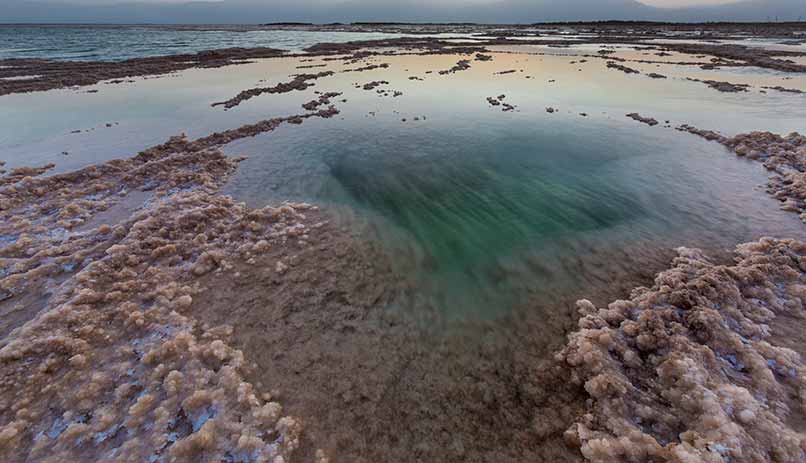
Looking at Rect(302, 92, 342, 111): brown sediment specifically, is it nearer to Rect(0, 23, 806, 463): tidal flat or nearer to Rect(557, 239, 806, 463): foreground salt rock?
Rect(0, 23, 806, 463): tidal flat

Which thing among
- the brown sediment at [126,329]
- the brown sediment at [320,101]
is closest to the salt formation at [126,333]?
the brown sediment at [126,329]

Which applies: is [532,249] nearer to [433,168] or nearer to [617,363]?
[617,363]

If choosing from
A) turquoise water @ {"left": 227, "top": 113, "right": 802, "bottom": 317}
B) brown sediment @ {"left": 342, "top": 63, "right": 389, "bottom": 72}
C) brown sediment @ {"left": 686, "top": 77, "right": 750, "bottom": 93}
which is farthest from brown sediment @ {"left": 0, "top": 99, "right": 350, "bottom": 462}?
brown sediment @ {"left": 686, "top": 77, "right": 750, "bottom": 93}

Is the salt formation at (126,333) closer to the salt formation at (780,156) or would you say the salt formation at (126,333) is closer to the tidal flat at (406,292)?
the tidal flat at (406,292)

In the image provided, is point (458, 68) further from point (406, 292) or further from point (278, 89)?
point (406, 292)

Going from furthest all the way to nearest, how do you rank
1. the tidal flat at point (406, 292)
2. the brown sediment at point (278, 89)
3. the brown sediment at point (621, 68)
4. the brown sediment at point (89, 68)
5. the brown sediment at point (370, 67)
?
the brown sediment at point (370, 67) < the brown sediment at point (621, 68) < the brown sediment at point (89, 68) < the brown sediment at point (278, 89) < the tidal flat at point (406, 292)

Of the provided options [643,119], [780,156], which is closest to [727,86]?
[643,119]
